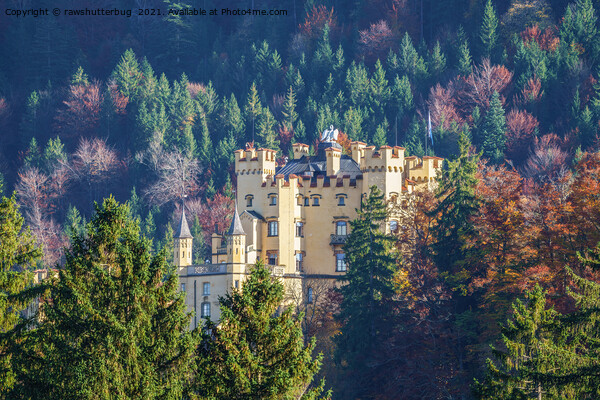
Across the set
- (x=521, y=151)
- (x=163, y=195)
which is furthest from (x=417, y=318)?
(x=163, y=195)

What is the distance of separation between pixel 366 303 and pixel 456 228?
5860mm

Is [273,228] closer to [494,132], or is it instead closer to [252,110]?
[494,132]

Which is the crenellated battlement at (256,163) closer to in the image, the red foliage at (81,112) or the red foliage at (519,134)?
the red foliage at (519,134)

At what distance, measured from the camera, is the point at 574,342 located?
1478 inches

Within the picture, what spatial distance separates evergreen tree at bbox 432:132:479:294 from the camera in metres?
65.5

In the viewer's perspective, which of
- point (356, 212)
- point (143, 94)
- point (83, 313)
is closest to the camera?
point (83, 313)

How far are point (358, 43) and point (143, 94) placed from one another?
21134mm

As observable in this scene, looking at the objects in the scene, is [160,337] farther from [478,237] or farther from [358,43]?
[358,43]

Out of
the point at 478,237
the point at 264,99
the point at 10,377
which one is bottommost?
the point at 10,377

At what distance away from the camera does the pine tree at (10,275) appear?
37.4 meters

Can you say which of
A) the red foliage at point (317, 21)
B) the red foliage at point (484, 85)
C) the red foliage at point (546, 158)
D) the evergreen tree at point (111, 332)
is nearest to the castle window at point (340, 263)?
the red foliage at point (546, 158)

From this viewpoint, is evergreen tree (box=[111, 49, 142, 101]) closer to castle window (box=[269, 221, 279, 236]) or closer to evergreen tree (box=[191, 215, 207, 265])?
evergreen tree (box=[191, 215, 207, 265])

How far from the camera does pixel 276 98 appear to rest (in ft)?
401

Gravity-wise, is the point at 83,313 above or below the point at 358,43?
below
